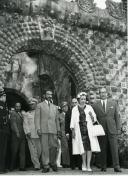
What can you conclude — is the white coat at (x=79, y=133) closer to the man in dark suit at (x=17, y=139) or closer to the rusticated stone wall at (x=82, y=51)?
the man in dark suit at (x=17, y=139)

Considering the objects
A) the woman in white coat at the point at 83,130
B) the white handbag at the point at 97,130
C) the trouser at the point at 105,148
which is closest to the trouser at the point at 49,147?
the woman in white coat at the point at 83,130

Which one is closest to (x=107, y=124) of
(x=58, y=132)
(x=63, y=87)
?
(x=58, y=132)

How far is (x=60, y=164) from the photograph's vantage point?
1007cm

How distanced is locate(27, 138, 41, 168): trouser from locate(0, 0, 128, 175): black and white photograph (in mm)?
24

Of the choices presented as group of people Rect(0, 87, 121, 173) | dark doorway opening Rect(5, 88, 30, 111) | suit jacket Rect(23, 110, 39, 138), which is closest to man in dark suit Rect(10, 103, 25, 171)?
group of people Rect(0, 87, 121, 173)

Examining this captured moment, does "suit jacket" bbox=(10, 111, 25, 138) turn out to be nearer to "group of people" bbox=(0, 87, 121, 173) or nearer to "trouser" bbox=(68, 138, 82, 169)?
"group of people" bbox=(0, 87, 121, 173)

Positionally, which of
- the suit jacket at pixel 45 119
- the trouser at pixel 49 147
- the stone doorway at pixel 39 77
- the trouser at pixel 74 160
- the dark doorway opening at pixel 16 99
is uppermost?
the stone doorway at pixel 39 77

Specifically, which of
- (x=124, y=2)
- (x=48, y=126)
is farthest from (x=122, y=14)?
(x=48, y=126)

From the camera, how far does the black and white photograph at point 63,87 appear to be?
341 inches

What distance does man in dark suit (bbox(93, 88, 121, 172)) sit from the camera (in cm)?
887

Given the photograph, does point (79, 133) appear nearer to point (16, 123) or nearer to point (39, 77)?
point (16, 123)

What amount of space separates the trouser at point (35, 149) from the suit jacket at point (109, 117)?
1.61 meters

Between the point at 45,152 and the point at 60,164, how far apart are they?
1704 mm

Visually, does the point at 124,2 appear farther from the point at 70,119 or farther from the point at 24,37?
the point at 70,119
